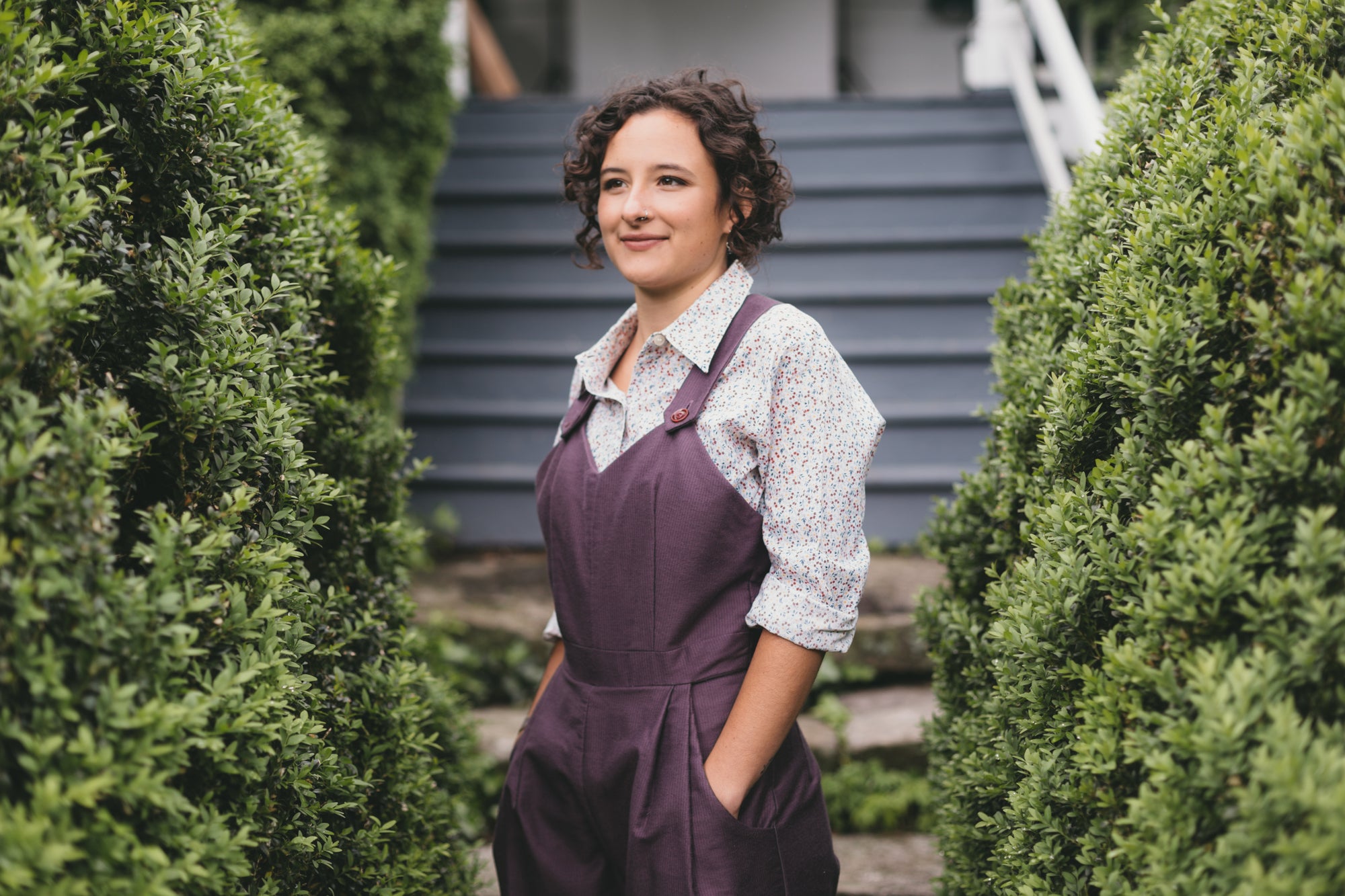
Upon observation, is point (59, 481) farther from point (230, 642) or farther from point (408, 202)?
point (408, 202)

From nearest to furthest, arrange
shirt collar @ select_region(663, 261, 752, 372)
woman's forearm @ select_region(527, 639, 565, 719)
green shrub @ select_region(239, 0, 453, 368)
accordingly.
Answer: shirt collar @ select_region(663, 261, 752, 372), woman's forearm @ select_region(527, 639, 565, 719), green shrub @ select_region(239, 0, 453, 368)

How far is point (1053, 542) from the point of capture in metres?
1.72

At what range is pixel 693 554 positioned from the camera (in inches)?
71.0

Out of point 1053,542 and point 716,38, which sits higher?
point 716,38

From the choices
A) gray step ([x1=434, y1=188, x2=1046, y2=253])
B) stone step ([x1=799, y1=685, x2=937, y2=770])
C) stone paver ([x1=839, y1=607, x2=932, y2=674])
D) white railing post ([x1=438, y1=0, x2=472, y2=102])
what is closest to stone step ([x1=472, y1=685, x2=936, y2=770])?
stone step ([x1=799, y1=685, x2=937, y2=770])

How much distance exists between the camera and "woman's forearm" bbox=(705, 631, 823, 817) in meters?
1.76

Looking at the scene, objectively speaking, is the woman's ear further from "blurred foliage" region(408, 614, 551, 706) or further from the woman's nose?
"blurred foliage" region(408, 614, 551, 706)

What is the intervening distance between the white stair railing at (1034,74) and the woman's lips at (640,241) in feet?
8.44

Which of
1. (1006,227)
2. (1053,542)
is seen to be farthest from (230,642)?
(1006,227)

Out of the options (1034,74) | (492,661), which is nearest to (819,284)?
(1034,74)

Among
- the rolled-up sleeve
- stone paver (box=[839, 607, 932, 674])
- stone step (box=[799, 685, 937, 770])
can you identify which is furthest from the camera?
stone paver (box=[839, 607, 932, 674])

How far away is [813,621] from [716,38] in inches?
298

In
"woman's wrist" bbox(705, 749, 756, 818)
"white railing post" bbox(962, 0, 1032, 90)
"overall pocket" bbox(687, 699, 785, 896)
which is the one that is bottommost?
"overall pocket" bbox(687, 699, 785, 896)

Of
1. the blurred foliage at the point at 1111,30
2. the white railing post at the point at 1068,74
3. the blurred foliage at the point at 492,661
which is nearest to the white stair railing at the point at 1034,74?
the white railing post at the point at 1068,74
